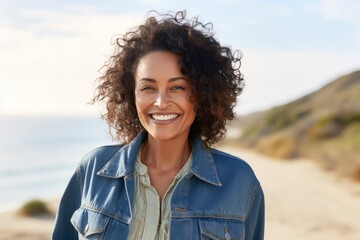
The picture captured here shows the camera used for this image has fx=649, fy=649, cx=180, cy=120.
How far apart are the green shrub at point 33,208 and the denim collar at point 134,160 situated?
1259cm

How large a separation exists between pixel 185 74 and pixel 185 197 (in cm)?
56

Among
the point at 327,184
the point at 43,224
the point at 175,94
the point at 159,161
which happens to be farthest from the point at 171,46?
the point at 327,184

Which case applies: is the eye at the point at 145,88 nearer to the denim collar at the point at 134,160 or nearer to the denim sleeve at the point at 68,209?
the denim collar at the point at 134,160

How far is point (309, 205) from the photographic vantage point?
556 inches

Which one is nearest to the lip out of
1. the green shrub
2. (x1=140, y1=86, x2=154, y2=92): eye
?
(x1=140, y1=86, x2=154, y2=92): eye

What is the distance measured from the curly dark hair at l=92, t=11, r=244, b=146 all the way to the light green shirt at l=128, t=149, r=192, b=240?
0.36 m

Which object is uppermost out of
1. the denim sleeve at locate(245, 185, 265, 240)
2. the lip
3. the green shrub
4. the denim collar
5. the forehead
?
the green shrub

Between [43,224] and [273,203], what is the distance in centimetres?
506

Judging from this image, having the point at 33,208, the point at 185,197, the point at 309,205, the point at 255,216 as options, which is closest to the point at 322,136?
the point at 309,205

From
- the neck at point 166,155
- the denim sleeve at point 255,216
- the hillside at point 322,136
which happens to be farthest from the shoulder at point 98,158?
the hillside at point 322,136

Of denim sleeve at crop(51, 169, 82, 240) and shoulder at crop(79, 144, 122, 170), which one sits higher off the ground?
shoulder at crop(79, 144, 122, 170)

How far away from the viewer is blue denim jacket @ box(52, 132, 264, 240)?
292 cm

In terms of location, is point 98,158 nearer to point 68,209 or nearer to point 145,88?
point 68,209

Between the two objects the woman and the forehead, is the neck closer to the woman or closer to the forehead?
the woman
